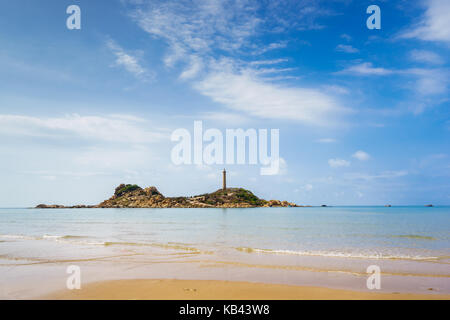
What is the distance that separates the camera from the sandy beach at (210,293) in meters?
8.88

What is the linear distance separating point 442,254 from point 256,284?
14.1 meters

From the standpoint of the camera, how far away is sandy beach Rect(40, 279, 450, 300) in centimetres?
888

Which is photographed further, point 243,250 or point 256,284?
point 243,250

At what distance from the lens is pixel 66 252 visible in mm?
17688

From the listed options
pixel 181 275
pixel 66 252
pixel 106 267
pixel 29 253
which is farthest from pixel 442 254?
pixel 29 253

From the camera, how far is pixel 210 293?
9312mm

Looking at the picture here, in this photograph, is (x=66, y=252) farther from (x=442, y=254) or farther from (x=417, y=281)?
(x=442, y=254)

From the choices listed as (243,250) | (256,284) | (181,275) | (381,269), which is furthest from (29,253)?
(381,269)
